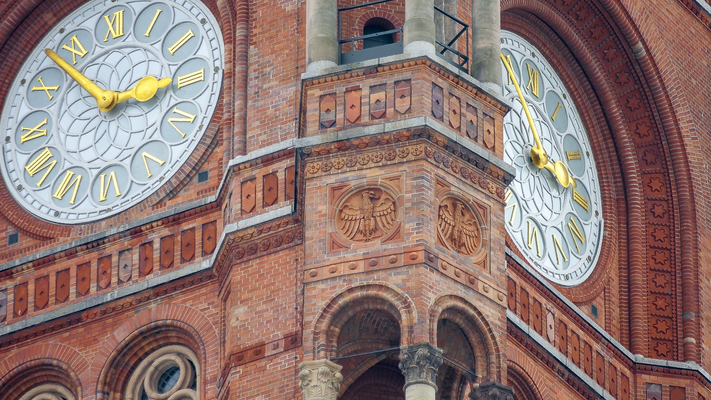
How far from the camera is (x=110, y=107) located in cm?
4125

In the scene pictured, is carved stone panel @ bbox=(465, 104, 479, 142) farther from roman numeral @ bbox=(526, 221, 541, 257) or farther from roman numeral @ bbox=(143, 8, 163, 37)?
roman numeral @ bbox=(143, 8, 163, 37)

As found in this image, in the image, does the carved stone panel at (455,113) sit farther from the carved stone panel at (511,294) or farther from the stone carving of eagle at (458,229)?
the carved stone panel at (511,294)

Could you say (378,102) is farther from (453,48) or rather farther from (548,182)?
(548,182)

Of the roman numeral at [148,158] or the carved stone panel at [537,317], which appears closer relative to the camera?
the carved stone panel at [537,317]

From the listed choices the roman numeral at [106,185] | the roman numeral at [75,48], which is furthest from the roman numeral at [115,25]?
the roman numeral at [106,185]

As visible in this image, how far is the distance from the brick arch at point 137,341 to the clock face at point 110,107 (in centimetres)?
209

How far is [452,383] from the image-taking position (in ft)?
121

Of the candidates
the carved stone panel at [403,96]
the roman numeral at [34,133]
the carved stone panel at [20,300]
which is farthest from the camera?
the roman numeral at [34,133]

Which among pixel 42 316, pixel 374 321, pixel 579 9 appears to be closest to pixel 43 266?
pixel 42 316

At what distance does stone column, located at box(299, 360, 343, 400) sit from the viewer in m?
35.0

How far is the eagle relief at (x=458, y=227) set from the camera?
36094 millimetres

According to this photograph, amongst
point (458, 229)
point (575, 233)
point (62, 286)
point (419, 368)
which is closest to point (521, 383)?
point (458, 229)

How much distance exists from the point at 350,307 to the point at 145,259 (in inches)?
189

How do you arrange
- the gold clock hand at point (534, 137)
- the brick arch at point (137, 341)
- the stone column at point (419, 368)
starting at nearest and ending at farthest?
the stone column at point (419, 368), the brick arch at point (137, 341), the gold clock hand at point (534, 137)
